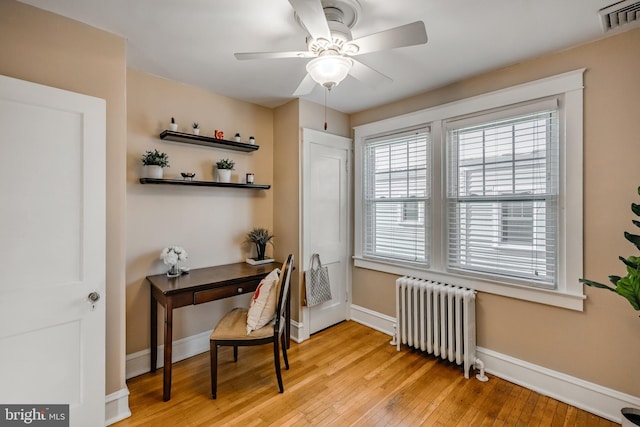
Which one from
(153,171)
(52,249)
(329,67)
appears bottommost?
(52,249)

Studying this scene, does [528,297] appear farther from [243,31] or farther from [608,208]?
[243,31]

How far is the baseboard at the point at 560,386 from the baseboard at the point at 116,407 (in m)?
2.81

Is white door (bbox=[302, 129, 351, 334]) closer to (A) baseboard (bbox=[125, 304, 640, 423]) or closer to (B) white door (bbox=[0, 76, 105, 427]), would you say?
(A) baseboard (bbox=[125, 304, 640, 423])

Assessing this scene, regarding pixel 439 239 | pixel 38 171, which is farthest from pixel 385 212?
pixel 38 171

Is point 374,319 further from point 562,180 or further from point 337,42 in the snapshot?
point 337,42

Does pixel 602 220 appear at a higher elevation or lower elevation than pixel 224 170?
lower

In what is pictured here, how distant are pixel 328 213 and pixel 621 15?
2.65 meters

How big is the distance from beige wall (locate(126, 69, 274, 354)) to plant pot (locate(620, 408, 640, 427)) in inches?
122

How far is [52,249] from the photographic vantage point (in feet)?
5.33

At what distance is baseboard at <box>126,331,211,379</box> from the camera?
2430 mm

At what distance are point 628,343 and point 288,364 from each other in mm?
2489

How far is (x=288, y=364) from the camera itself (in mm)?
2568

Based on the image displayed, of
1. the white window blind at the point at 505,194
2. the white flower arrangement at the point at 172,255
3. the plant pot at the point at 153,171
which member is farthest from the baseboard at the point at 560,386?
the plant pot at the point at 153,171

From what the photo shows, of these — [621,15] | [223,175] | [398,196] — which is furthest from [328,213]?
[621,15]
